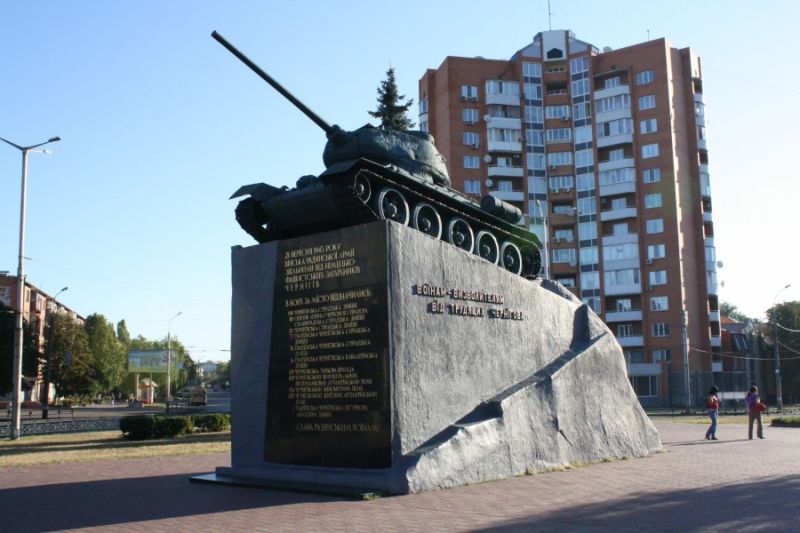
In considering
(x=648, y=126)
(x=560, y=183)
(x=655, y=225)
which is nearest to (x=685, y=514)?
(x=655, y=225)

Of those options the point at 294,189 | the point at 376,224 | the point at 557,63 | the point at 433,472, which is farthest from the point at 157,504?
the point at 557,63

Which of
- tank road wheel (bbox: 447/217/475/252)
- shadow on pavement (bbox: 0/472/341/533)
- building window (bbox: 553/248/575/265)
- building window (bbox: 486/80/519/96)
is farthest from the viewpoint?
building window (bbox: 486/80/519/96)

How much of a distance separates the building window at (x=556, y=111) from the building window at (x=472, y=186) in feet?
27.3

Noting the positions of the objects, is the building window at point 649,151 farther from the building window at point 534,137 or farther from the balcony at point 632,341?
the balcony at point 632,341

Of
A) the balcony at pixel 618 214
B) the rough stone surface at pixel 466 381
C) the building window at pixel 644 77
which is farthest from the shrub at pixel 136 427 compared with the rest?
the building window at pixel 644 77

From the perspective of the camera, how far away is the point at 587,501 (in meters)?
9.34

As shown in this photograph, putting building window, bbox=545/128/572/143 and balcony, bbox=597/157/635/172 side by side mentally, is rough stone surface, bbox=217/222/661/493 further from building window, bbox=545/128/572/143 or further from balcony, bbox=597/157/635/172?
building window, bbox=545/128/572/143

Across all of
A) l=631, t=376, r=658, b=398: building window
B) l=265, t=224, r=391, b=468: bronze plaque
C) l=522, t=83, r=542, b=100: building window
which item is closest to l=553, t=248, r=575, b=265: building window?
l=631, t=376, r=658, b=398: building window

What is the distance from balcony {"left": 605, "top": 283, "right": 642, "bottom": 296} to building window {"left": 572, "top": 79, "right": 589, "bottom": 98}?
15918 mm

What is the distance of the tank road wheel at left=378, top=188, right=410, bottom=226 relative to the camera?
13398mm

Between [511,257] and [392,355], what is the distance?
281 inches

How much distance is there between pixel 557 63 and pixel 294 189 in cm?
5334

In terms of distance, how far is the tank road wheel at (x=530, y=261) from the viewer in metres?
17.8

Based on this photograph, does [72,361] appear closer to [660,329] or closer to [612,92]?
[660,329]
